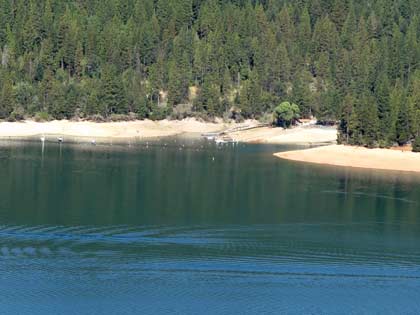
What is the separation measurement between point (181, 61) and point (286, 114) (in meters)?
31.1

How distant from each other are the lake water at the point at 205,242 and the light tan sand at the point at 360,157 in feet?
34.1

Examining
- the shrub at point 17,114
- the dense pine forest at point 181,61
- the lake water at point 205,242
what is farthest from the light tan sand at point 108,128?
the lake water at point 205,242

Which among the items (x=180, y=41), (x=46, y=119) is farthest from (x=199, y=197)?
(x=180, y=41)

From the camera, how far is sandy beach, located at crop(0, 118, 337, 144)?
146500 mm

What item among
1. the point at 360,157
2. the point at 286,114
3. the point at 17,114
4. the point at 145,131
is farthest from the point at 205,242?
the point at 17,114

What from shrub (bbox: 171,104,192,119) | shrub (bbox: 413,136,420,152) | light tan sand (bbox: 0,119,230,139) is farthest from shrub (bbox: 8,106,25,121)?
shrub (bbox: 413,136,420,152)

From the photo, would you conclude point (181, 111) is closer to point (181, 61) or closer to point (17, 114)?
point (181, 61)

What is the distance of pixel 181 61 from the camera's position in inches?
6895

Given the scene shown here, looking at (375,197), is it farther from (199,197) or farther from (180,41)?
(180,41)

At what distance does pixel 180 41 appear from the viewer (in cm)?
18138

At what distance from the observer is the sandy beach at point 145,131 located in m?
146

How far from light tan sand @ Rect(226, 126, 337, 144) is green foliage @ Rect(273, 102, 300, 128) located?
2430 millimetres

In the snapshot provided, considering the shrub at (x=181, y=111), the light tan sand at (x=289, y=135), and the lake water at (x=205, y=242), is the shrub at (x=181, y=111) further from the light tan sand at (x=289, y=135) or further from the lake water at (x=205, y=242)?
the lake water at (x=205, y=242)

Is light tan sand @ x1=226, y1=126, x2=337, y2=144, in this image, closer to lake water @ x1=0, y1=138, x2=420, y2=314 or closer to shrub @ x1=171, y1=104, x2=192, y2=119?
shrub @ x1=171, y1=104, x2=192, y2=119
